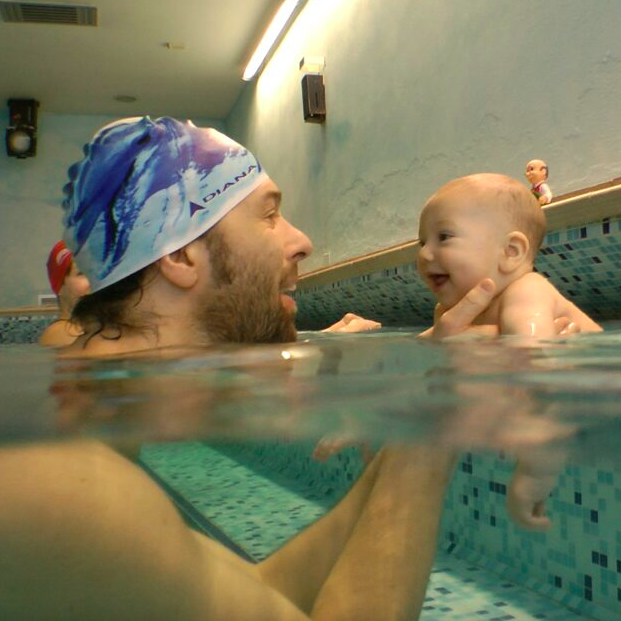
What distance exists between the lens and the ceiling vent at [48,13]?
704 centimetres

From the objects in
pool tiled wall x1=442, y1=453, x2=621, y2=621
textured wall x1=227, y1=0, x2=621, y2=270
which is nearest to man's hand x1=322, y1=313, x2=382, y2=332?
textured wall x1=227, y1=0, x2=621, y2=270

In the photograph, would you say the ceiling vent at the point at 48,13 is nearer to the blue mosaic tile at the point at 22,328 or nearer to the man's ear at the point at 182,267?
the blue mosaic tile at the point at 22,328

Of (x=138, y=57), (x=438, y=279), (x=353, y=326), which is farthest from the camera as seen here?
(x=138, y=57)

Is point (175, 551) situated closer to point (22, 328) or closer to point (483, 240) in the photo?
point (483, 240)

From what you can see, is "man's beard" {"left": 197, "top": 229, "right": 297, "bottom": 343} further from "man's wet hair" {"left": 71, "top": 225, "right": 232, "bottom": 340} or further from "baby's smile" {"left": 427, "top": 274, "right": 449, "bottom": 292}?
"baby's smile" {"left": 427, "top": 274, "right": 449, "bottom": 292}

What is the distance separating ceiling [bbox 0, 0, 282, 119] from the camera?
24.7ft

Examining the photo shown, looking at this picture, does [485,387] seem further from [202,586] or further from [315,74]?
[315,74]

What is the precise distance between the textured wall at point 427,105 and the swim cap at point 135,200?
1.97 m

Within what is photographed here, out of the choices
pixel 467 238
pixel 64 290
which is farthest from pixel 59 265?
pixel 467 238

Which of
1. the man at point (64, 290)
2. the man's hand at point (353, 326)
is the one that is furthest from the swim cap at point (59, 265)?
the man's hand at point (353, 326)

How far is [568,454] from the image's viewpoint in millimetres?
531

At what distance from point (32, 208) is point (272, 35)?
474 cm

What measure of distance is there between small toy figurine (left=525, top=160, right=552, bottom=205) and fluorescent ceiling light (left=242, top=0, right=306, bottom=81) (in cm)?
462

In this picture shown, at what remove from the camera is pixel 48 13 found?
7.23 metres
